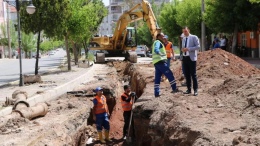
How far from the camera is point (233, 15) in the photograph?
88.1 feet

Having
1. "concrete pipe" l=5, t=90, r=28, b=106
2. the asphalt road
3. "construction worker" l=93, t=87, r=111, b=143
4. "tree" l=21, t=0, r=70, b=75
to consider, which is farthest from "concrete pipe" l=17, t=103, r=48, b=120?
the asphalt road

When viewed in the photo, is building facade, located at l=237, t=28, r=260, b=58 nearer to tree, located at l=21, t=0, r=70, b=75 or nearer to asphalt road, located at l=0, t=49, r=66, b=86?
asphalt road, located at l=0, t=49, r=66, b=86

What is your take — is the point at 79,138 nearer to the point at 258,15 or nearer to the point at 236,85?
the point at 236,85

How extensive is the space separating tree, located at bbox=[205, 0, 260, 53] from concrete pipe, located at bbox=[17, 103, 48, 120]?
18718mm

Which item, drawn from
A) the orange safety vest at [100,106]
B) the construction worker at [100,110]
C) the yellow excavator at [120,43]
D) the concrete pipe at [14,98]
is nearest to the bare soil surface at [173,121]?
the construction worker at [100,110]

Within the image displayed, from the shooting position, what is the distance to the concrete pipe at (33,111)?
9730mm

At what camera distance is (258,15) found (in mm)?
26344

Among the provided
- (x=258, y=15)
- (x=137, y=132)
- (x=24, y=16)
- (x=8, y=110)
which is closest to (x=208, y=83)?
(x=137, y=132)

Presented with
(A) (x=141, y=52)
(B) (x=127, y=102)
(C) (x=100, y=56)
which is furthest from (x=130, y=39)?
(B) (x=127, y=102)

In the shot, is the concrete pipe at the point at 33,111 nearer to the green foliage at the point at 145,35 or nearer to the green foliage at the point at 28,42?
the green foliage at the point at 145,35

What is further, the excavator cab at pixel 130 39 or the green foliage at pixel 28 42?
the green foliage at pixel 28 42

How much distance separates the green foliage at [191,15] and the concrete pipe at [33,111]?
2621 centimetres

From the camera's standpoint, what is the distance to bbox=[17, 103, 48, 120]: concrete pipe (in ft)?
31.9

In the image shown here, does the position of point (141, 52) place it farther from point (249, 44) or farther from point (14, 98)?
point (14, 98)
